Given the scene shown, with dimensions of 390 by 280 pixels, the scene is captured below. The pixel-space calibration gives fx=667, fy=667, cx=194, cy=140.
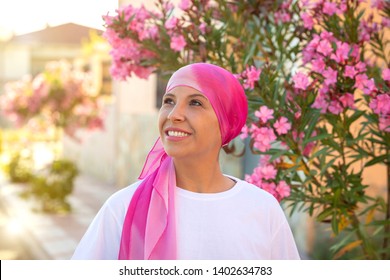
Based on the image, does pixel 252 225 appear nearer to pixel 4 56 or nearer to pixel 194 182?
pixel 194 182

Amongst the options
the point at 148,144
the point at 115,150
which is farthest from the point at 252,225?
the point at 115,150

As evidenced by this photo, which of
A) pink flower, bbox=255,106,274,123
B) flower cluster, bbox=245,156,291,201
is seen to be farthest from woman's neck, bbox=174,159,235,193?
flower cluster, bbox=245,156,291,201

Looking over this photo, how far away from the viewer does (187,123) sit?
6.66ft

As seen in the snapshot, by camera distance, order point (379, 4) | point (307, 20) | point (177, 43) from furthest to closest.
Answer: point (379, 4) < point (307, 20) < point (177, 43)

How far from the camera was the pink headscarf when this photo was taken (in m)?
2.02

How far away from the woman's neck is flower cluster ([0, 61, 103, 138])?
843cm

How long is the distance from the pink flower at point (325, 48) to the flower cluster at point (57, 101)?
7541 millimetres

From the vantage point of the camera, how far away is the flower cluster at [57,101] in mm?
10375

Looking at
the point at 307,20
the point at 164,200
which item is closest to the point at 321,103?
the point at 307,20

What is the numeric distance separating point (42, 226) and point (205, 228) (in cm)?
681

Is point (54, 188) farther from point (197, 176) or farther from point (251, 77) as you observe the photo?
point (197, 176)

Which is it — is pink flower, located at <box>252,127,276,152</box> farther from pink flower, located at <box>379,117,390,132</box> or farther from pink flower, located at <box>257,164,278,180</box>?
pink flower, located at <box>379,117,390,132</box>

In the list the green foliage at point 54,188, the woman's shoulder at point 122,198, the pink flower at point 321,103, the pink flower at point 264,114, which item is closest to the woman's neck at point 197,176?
the woman's shoulder at point 122,198
